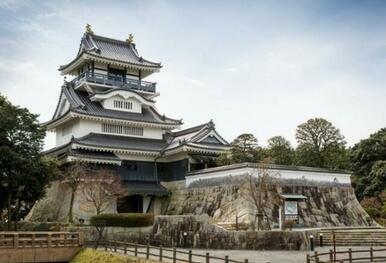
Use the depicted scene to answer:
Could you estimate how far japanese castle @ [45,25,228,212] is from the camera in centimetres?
3678

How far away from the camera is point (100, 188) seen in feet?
106

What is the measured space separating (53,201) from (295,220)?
1841 cm

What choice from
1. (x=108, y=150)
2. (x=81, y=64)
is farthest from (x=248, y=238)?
(x=81, y=64)

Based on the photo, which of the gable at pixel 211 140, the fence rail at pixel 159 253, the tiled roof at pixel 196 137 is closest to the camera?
the fence rail at pixel 159 253

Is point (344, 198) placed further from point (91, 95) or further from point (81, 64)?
point (81, 64)

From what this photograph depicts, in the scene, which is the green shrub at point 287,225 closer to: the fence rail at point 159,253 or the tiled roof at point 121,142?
the fence rail at point 159,253

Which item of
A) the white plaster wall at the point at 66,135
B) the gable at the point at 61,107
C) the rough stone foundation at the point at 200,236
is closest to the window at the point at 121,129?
the white plaster wall at the point at 66,135

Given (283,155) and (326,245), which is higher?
(283,155)

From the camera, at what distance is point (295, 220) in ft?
101

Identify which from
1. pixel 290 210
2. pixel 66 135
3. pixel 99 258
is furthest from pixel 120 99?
pixel 99 258

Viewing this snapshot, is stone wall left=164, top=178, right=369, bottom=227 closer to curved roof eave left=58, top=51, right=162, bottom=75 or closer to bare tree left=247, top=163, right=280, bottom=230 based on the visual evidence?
bare tree left=247, top=163, right=280, bottom=230

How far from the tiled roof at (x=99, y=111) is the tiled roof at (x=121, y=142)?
167 cm

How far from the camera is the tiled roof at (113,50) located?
42562 millimetres

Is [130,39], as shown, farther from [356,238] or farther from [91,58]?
[356,238]
